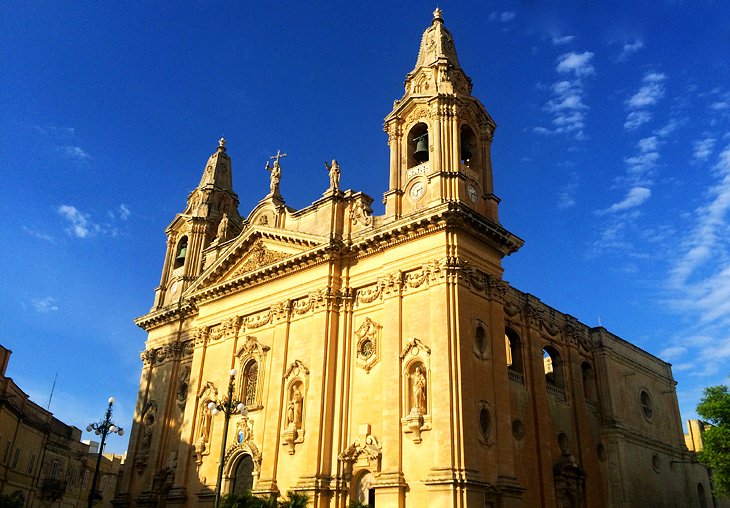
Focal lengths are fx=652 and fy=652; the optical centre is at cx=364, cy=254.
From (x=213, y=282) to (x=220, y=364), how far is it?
4.19 metres

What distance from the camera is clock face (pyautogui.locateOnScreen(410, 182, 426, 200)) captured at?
25297mm

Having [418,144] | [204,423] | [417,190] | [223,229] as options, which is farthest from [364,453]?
[223,229]

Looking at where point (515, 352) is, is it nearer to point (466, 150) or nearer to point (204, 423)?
point (466, 150)

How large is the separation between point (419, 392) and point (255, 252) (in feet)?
38.9

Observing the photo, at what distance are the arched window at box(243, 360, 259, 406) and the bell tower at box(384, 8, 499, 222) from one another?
9.22 meters

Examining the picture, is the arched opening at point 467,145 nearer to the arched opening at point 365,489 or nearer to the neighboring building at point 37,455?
the arched opening at point 365,489

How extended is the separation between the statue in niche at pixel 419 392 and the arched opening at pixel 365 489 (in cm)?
296

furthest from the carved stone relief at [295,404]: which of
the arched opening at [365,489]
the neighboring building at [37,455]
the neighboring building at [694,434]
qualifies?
the neighboring building at [694,434]

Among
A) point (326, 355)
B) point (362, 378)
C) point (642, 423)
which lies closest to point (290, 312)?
point (326, 355)

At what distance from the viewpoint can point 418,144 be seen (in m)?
26.9

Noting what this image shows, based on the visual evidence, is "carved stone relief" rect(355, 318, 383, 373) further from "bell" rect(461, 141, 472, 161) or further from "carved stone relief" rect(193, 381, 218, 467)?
"bell" rect(461, 141, 472, 161)

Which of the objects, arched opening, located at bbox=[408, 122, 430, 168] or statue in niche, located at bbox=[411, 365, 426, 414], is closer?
statue in niche, located at bbox=[411, 365, 426, 414]

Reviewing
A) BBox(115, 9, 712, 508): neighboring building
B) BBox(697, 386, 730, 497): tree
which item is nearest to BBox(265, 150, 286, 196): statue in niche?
BBox(115, 9, 712, 508): neighboring building

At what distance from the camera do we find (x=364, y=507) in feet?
65.6
